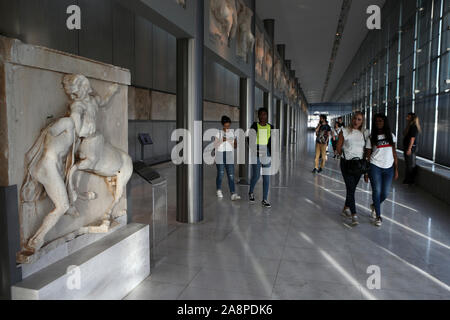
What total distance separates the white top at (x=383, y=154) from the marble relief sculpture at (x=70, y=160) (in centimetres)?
447

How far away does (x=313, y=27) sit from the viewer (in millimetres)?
19188

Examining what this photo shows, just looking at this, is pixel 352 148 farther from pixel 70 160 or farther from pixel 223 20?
pixel 70 160

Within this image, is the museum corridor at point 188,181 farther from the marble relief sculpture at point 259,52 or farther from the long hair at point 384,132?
the marble relief sculpture at point 259,52

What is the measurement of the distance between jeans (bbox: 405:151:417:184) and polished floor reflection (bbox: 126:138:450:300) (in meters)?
2.32

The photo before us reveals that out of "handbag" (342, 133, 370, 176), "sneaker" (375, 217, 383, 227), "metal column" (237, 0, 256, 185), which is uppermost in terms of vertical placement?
"metal column" (237, 0, 256, 185)

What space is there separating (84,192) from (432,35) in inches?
452

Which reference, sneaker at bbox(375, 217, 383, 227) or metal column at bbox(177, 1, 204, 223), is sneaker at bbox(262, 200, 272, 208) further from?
sneaker at bbox(375, 217, 383, 227)

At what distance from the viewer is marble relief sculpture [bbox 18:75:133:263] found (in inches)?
112

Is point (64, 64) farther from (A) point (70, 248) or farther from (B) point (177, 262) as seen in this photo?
(B) point (177, 262)

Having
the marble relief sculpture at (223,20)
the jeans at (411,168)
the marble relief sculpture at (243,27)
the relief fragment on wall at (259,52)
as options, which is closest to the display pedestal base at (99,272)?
the marble relief sculpture at (223,20)

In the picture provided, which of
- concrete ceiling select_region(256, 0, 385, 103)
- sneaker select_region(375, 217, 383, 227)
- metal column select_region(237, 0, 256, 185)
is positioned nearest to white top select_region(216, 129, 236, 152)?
metal column select_region(237, 0, 256, 185)

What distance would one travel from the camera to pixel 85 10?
10.1 m

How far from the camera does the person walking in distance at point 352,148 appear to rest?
6391 millimetres

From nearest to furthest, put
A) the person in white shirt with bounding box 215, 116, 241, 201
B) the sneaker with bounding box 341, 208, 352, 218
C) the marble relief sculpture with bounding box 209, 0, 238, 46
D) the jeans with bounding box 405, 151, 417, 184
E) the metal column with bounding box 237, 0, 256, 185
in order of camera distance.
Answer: the sneaker with bounding box 341, 208, 352, 218 < the marble relief sculpture with bounding box 209, 0, 238, 46 < the person in white shirt with bounding box 215, 116, 241, 201 < the jeans with bounding box 405, 151, 417, 184 < the metal column with bounding box 237, 0, 256, 185
